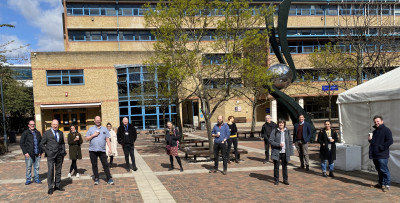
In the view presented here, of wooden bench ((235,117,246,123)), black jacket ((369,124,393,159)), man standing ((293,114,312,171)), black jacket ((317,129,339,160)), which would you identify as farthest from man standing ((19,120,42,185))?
wooden bench ((235,117,246,123))

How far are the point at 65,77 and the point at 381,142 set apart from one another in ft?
85.7

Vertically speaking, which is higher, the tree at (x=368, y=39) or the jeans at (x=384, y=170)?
the tree at (x=368, y=39)

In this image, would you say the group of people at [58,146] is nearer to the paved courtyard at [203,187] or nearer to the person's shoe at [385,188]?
the paved courtyard at [203,187]

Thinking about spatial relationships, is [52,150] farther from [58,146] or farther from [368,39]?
[368,39]

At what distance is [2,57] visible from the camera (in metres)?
13.4

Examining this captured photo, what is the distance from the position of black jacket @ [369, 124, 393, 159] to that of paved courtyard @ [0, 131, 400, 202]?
2.79ft

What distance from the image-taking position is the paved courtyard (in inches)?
259

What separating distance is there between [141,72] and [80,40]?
57.1 feet

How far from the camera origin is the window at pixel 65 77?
87.1ft

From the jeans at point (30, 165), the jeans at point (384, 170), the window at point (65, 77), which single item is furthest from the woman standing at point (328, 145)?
the window at point (65, 77)

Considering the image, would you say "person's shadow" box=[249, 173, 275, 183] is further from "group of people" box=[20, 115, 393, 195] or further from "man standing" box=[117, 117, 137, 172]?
"man standing" box=[117, 117, 137, 172]

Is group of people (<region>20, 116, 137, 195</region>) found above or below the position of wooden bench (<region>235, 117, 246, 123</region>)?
above

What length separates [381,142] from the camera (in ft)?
22.3

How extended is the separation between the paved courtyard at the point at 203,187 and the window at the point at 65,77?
58.9 feet
